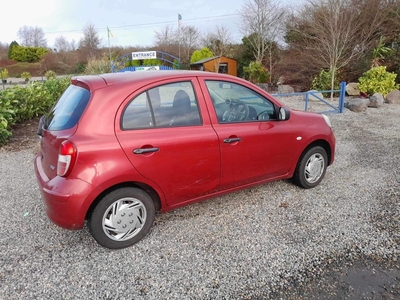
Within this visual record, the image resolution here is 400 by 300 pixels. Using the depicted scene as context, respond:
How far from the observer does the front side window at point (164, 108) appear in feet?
8.70

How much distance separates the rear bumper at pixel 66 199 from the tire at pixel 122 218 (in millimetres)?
140

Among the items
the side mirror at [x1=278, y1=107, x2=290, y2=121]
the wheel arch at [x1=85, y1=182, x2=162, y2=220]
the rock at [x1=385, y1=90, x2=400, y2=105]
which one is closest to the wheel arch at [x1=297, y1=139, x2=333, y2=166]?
the side mirror at [x1=278, y1=107, x2=290, y2=121]

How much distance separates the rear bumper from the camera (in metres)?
2.43

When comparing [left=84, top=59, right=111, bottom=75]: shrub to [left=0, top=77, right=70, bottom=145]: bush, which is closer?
[left=0, top=77, right=70, bottom=145]: bush

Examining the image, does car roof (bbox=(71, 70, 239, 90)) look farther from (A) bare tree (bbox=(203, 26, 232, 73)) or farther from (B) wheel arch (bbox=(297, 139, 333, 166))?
(A) bare tree (bbox=(203, 26, 232, 73))

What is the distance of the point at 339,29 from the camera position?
12.2 m

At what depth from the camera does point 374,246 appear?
9.13ft

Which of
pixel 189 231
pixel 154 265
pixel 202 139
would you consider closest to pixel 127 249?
pixel 154 265

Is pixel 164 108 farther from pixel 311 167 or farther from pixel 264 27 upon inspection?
pixel 264 27

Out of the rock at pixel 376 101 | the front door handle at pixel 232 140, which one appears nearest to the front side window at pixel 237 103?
the front door handle at pixel 232 140

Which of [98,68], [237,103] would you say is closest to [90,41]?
[98,68]

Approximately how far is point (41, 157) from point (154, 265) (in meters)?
1.61

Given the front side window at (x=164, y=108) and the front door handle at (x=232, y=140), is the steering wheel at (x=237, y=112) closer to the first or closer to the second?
the front door handle at (x=232, y=140)

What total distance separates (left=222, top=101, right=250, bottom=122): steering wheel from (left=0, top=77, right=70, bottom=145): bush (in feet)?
17.0
